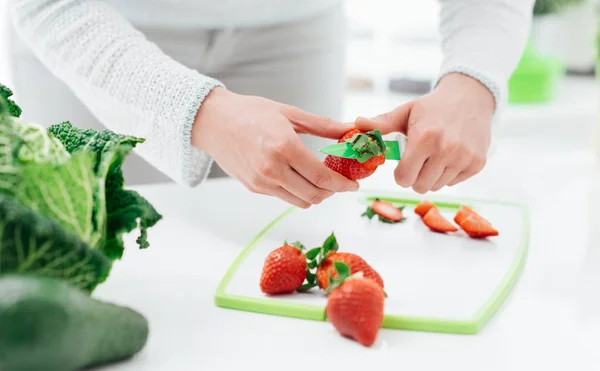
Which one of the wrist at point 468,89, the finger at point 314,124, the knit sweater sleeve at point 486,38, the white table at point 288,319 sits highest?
the knit sweater sleeve at point 486,38

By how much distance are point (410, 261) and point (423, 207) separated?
0.66 ft

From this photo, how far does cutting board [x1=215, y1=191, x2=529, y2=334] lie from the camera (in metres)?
0.92

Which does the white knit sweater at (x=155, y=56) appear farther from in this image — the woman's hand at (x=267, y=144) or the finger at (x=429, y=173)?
the finger at (x=429, y=173)

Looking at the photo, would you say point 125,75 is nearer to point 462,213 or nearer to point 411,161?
point 411,161

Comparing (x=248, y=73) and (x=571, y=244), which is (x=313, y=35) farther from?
(x=571, y=244)

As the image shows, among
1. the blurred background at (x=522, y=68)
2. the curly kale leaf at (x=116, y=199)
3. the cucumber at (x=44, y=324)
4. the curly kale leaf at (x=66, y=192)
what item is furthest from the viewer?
the blurred background at (x=522, y=68)

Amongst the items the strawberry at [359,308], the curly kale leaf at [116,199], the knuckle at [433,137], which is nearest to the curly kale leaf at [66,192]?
the curly kale leaf at [116,199]

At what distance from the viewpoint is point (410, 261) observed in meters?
1.08

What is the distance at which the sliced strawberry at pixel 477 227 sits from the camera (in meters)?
1.17

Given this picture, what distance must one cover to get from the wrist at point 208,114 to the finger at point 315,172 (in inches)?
5.2

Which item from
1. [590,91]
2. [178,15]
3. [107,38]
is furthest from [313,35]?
[590,91]

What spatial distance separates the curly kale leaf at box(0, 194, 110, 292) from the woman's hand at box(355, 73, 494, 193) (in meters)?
0.47

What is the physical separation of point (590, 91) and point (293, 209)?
65.3 inches

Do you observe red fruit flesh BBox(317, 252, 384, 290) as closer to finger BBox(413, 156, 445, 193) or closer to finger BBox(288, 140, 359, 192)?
finger BBox(288, 140, 359, 192)
